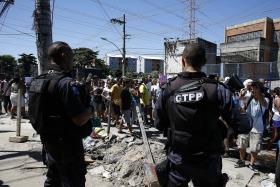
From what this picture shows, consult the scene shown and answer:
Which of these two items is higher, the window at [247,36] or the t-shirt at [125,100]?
the window at [247,36]

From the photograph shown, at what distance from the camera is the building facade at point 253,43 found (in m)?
39.8

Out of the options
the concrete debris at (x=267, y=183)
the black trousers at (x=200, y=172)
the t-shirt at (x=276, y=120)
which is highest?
the black trousers at (x=200, y=172)

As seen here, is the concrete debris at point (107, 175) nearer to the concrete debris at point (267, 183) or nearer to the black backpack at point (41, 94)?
the concrete debris at point (267, 183)

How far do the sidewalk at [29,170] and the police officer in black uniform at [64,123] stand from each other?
2.50 metres

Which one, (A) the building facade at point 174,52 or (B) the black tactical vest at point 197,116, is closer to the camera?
(B) the black tactical vest at point 197,116

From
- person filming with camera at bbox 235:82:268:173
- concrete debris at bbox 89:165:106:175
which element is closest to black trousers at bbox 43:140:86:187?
concrete debris at bbox 89:165:106:175

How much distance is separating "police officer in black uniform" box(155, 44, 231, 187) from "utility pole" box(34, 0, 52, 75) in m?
5.86

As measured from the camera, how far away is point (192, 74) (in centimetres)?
282

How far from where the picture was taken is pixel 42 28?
8.09 metres

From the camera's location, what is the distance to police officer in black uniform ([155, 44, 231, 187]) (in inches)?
106

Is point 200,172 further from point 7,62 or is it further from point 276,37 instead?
point 7,62

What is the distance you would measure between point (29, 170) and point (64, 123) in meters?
3.52

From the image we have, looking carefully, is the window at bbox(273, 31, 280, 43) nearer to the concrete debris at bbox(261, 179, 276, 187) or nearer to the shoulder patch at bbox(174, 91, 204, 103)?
the concrete debris at bbox(261, 179, 276, 187)

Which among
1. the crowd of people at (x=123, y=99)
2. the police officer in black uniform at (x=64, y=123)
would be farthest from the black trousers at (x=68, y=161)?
the crowd of people at (x=123, y=99)
